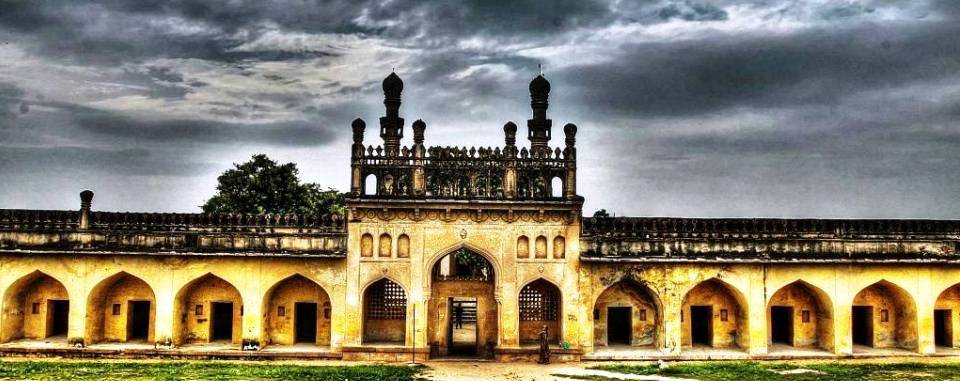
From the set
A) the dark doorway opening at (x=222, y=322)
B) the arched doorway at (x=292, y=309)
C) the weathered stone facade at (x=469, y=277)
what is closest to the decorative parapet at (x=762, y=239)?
the weathered stone facade at (x=469, y=277)

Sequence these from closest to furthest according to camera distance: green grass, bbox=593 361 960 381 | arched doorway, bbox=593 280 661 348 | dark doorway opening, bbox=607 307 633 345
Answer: green grass, bbox=593 361 960 381 → arched doorway, bbox=593 280 661 348 → dark doorway opening, bbox=607 307 633 345

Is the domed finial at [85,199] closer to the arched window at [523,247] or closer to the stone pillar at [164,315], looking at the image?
the stone pillar at [164,315]

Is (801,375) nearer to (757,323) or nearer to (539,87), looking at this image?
(757,323)

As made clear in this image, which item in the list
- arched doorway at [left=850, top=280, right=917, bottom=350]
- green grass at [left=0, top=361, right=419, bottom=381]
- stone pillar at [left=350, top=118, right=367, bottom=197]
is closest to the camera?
green grass at [left=0, top=361, right=419, bottom=381]

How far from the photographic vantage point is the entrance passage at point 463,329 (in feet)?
72.6

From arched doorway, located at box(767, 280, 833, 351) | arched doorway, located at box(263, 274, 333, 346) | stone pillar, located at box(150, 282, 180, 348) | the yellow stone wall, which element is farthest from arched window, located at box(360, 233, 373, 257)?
arched doorway, located at box(767, 280, 833, 351)

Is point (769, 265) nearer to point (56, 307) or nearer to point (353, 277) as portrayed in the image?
point (353, 277)

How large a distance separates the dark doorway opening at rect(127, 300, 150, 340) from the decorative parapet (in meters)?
13.3

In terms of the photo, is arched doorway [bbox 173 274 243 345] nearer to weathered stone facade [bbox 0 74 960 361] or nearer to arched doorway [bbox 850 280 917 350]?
weathered stone facade [bbox 0 74 960 361]

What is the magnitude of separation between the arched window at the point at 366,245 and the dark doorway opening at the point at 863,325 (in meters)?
14.8

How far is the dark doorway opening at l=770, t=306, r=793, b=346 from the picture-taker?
74.4 ft

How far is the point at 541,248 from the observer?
2069 cm

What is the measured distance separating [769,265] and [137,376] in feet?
55.2

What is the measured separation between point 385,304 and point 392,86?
6418 millimetres
